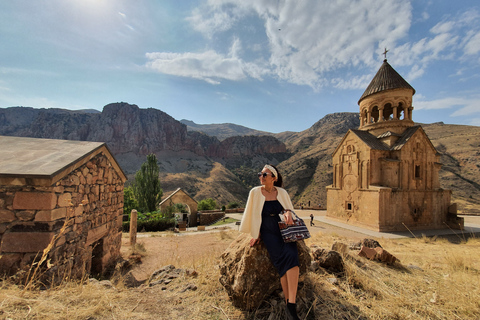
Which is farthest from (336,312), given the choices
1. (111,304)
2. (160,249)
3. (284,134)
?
(284,134)

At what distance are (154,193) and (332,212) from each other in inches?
784

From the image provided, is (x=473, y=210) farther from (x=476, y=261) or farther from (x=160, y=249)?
(x=160, y=249)

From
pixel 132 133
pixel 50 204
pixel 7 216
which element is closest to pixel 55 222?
pixel 50 204

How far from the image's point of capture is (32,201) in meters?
3.26

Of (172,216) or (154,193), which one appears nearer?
(172,216)

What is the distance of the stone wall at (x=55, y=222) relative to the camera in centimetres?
321

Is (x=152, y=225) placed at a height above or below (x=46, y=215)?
below

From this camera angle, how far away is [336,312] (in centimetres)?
257

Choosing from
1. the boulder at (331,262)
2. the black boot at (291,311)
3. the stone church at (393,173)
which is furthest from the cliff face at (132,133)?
the black boot at (291,311)

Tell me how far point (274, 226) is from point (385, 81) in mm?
17808

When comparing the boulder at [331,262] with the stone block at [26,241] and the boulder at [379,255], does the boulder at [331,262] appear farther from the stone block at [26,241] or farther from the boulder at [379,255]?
the stone block at [26,241]

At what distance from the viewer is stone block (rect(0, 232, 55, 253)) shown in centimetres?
319

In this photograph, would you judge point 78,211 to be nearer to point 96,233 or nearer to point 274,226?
point 96,233

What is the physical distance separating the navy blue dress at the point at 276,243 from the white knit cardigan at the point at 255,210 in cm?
8
